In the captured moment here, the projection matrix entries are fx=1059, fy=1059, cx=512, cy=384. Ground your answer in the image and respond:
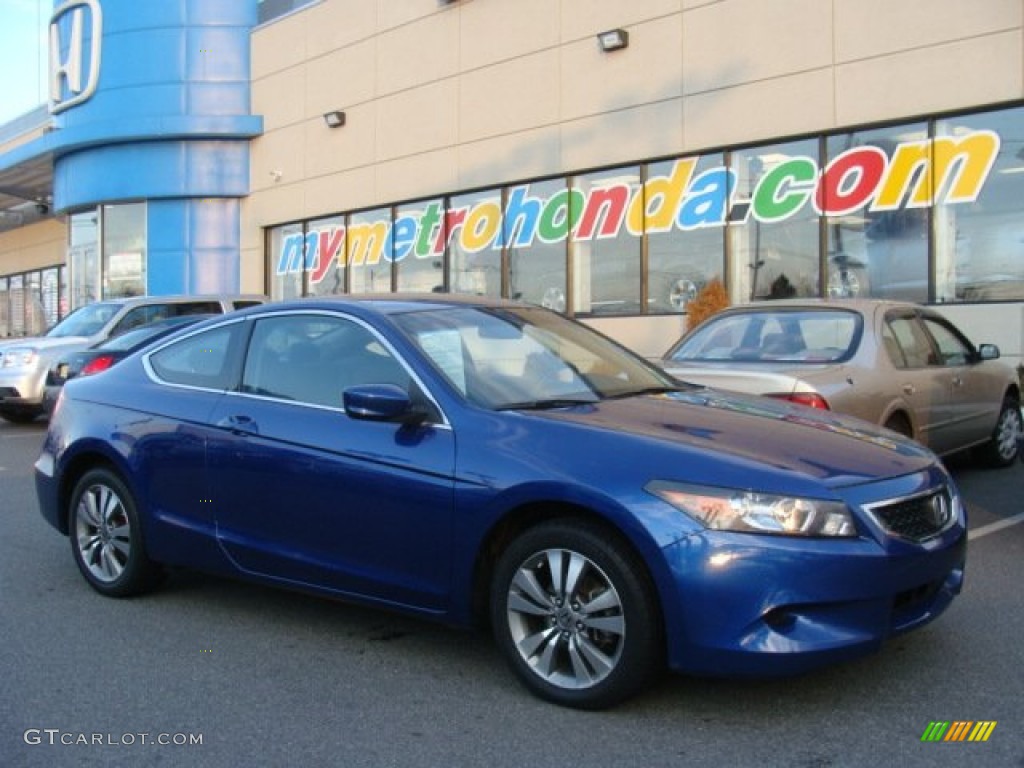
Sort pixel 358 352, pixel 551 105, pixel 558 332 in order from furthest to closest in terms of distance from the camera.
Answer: pixel 551 105
pixel 558 332
pixel 358 352

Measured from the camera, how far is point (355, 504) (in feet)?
13.9

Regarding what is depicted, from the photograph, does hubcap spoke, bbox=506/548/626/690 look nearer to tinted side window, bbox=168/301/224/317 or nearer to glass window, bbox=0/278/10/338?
tinted side window, bbox=168/301/224/317

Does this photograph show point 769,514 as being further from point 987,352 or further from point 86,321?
point 86,321

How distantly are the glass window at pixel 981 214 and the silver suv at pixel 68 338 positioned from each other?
9201 millimetres

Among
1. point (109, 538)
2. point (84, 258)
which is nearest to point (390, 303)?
point (109, 538)

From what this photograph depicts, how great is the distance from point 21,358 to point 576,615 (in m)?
11.3

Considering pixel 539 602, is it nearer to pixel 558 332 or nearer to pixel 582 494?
pixel 582 494

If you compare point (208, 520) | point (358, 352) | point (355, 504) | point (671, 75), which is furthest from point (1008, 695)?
point (671, 75)

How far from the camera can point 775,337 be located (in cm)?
766

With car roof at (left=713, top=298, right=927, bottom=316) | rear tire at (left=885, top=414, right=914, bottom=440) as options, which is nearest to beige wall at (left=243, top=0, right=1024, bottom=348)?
car roof at (left=713, top=298, right=927, bottom=316)

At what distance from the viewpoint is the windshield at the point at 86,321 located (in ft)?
44.8

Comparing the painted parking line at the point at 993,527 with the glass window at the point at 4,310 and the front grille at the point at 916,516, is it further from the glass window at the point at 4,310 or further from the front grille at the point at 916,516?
the glass window at the point at 4,310

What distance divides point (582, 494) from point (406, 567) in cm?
88

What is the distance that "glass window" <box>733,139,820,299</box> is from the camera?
1468 cm
